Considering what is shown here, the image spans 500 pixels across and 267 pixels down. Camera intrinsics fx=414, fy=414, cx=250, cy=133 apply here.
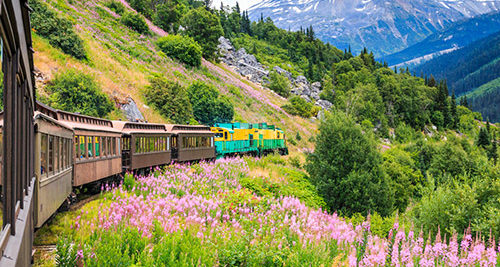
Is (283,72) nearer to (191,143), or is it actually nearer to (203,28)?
(203,28)

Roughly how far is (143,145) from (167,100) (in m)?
16.4

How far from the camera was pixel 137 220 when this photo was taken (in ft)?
29.1

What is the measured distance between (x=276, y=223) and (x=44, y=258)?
501 centimetres

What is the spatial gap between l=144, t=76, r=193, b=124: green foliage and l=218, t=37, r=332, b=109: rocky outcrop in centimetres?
4924

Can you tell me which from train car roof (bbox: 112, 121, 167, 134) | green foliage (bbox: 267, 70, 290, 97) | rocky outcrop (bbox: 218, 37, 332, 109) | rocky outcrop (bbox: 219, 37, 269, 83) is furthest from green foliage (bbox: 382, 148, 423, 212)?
rocky outcrop (bbox: 219, 37, 269, 83)

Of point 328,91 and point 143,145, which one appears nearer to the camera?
point 143,145

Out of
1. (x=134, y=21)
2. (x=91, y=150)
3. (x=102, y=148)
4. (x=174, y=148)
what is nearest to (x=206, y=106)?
(x=174, y=148)

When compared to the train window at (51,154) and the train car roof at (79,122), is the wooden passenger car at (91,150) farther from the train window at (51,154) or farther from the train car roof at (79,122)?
the train window at (51,154)

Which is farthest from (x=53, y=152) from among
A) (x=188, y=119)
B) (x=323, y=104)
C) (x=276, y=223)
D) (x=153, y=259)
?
(x=323, y=104)

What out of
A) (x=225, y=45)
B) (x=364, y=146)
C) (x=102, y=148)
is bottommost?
(x=364, y=146)

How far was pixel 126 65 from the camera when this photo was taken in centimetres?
3784

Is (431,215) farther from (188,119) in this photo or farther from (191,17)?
(191,17)

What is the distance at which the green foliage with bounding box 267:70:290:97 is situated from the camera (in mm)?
82375

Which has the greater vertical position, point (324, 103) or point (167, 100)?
point (324, 103)
